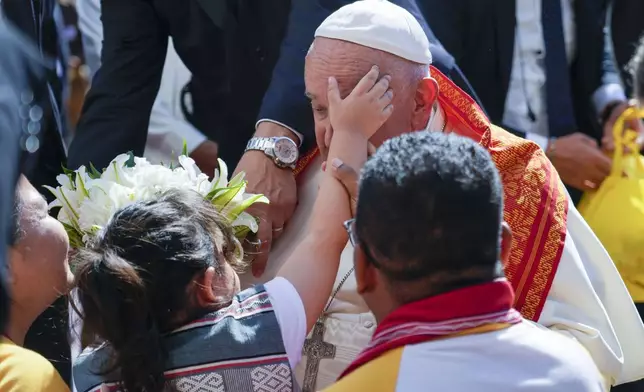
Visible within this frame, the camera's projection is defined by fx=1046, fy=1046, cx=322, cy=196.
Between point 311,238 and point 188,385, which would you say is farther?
point 311,238

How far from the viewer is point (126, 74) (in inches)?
152

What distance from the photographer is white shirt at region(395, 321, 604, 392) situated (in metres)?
1.77

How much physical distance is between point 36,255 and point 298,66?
1065 mm

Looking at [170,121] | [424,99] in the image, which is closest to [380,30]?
[424,99]

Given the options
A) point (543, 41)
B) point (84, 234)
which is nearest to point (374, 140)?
point (84, 234)

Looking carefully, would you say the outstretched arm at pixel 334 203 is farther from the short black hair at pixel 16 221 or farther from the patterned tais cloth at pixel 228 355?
the short black hair at pixel 16 221

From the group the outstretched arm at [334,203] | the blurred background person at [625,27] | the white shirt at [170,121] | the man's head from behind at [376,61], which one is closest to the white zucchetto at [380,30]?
the man's head from behind at [376,61]

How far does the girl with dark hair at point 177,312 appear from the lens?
7.05ft

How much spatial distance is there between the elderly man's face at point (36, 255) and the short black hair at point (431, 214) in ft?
2.93

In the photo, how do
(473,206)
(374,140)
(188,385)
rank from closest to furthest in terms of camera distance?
(473,206) < (188,385) < (374,140)

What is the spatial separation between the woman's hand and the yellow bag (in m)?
1.25

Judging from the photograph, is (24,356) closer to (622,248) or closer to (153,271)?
(153,271)

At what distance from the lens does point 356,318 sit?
277 cm

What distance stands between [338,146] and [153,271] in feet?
1.88
